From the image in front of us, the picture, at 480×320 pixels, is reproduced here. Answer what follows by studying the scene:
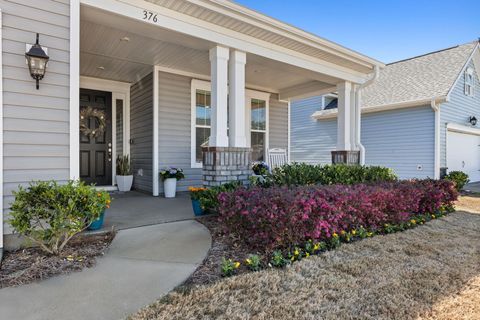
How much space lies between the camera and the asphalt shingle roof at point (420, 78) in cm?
972

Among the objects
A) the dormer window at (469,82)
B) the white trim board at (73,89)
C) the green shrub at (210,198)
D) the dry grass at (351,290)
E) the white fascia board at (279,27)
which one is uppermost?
the dormer window at (469,82)

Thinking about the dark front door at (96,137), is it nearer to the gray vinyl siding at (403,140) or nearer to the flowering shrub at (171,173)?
the flowering shrub at (171,173)

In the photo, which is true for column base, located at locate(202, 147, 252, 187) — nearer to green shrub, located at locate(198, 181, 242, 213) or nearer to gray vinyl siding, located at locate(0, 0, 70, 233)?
green shrub, located at locate(198, 181, 242, 213)

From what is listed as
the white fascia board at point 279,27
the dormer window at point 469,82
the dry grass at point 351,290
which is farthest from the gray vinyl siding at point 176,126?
the dormer window at point 469,82

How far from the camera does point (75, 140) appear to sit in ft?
11.2

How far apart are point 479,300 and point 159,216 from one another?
11.7 ft

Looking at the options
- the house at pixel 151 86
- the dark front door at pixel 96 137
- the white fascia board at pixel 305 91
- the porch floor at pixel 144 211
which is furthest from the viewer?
the white fascia board at pixel 305 91

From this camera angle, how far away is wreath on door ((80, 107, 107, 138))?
6.45 metres

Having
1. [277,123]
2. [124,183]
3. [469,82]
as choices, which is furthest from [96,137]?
[469,82]

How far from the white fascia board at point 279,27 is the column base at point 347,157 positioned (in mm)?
1956

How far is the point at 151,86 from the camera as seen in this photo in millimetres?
6391

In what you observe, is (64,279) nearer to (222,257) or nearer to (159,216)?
(222,257)

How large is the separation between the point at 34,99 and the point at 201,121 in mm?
4023

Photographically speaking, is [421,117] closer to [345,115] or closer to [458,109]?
[458,109]
